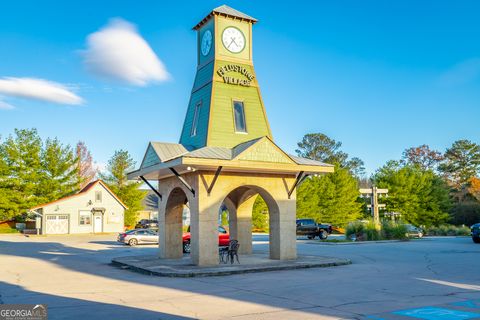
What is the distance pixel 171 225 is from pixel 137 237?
14.0m

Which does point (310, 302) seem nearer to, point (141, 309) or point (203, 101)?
point (141, 309)

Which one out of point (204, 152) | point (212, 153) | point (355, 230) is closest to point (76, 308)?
point (204, 152)

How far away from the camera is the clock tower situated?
19.3m

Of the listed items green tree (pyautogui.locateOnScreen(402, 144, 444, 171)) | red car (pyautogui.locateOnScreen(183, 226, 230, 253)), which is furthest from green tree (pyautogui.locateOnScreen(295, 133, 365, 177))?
red car (pyautogui.locateOnScreen(183, 226, 230, 253))

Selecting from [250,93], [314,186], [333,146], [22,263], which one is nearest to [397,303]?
[250,93]

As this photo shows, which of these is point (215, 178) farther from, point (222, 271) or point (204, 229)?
point (222, 271)

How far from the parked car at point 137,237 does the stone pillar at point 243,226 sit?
43.2 feet

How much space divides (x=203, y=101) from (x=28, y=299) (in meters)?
11.5

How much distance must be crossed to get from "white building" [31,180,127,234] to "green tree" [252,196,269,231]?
16.6 metres

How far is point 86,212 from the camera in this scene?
2147 inches

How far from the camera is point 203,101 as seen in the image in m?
20.0

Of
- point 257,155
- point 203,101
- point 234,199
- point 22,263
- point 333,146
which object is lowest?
point 22,263

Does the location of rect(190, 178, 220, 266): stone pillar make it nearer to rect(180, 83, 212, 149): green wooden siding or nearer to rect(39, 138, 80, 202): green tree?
rect(180, 83, 212, 149): green wooden siding

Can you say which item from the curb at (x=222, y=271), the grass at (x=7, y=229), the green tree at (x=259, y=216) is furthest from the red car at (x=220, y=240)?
the grass at (x=7, y=229)
